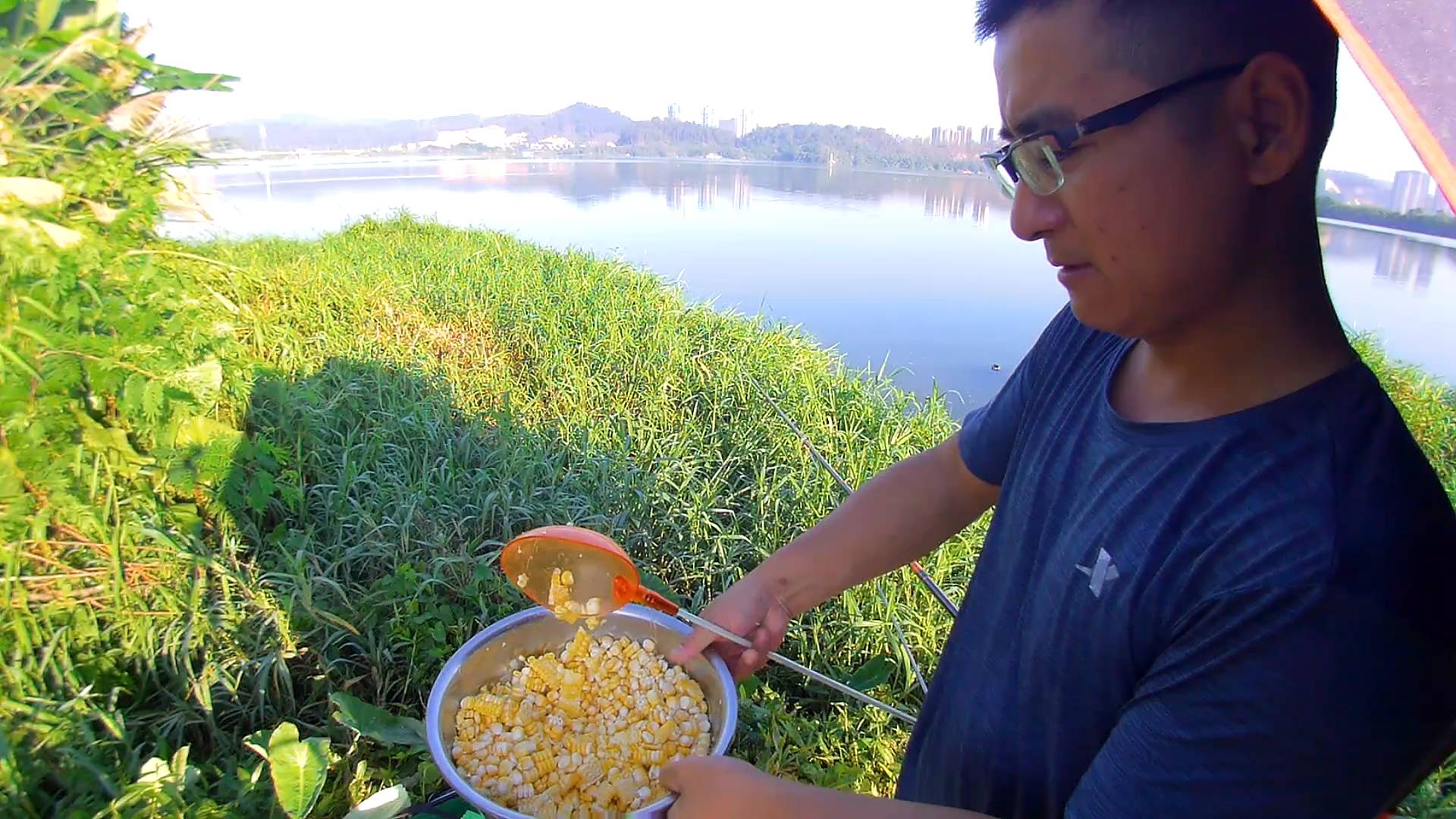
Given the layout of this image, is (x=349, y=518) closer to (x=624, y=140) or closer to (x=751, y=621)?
(x=751, y=621)

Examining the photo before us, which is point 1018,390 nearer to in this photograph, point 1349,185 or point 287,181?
point 1349,185

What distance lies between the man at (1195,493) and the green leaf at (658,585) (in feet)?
4.38

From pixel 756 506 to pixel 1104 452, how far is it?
195cm

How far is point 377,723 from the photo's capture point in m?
1.65

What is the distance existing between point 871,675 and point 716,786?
114cm

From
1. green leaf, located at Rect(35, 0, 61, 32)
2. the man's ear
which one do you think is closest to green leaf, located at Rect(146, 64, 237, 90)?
green leaf, located at Rect(35, 0, 61, 32)

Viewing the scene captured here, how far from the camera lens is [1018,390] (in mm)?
1080

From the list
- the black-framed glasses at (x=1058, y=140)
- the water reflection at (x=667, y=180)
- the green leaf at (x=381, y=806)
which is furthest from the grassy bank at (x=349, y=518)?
the water reflection at (x=667, y=180)

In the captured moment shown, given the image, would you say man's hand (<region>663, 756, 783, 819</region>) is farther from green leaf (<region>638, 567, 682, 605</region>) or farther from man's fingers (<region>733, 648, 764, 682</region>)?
green leaf (<region>638, 567, 682, 605</region>)

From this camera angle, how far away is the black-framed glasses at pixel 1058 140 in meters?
0.68

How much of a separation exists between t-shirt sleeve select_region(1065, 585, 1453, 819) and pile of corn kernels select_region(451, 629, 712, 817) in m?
0.65

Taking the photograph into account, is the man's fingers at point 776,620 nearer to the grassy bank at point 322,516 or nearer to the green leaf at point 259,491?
the grassy bank at point 322,516


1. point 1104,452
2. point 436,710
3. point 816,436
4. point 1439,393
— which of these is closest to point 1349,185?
point 1104,452

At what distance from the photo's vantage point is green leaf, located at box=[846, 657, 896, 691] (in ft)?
6.38
